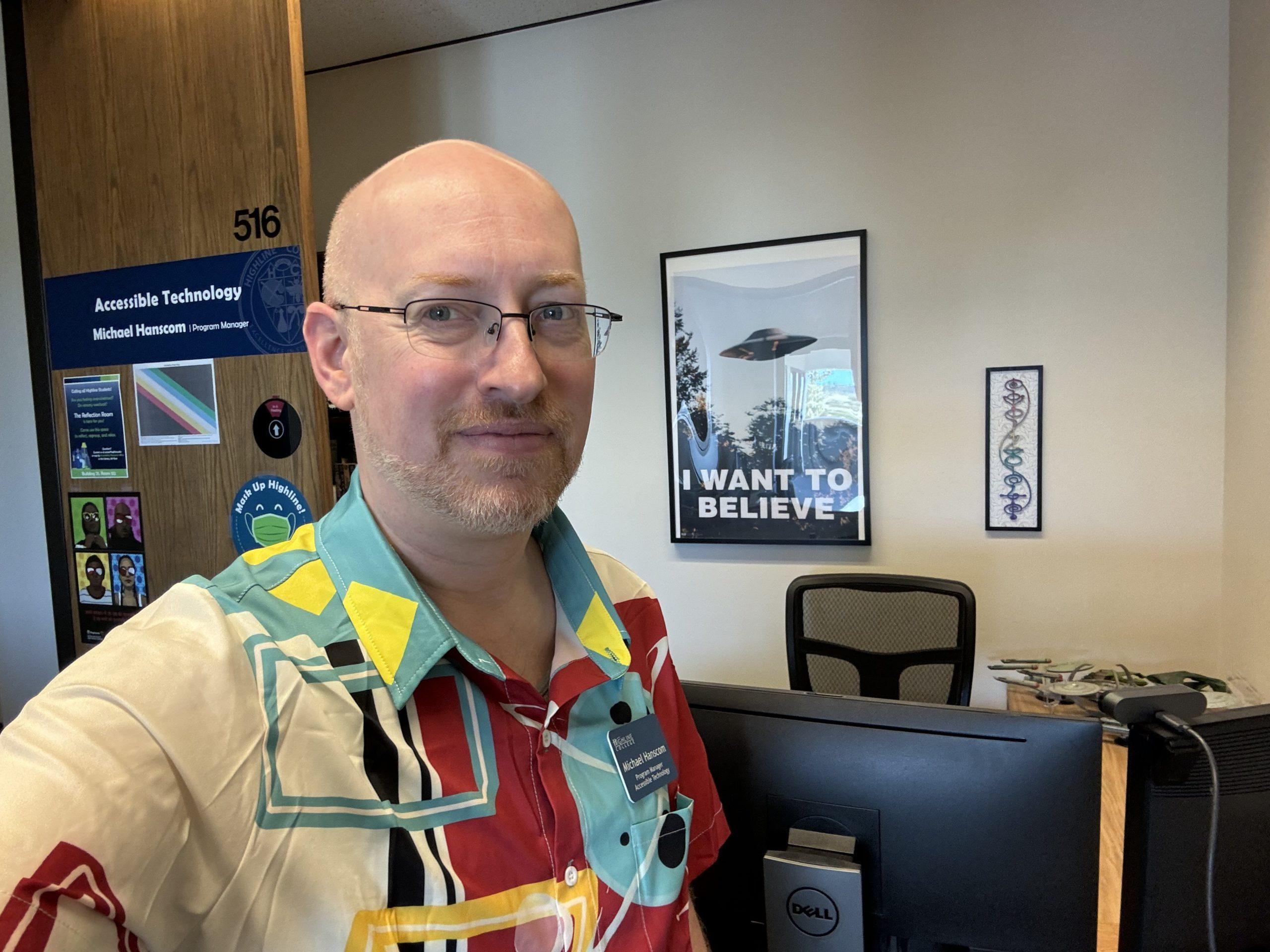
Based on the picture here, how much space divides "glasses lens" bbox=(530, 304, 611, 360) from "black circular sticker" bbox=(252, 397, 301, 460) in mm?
1183

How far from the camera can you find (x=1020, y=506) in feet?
9.23

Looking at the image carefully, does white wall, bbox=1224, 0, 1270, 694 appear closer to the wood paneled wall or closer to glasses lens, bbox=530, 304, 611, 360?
glasses lens, bbox=530, 304, 611, 360

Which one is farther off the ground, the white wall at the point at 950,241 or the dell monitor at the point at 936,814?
the white wall at the point at 950,241

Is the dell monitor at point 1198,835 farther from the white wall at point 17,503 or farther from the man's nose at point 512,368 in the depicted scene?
the white wall at point 17,503

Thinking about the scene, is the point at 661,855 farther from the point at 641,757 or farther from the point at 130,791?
the point at 130,791

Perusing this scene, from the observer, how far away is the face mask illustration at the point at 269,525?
1902mm

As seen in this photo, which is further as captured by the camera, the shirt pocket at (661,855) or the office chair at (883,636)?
the office chair at (883,636)

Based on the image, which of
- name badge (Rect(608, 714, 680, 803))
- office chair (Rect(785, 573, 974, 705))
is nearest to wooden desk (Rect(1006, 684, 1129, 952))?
office chair (Rect(785, 573, 974, 705))

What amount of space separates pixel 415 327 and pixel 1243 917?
110 cm

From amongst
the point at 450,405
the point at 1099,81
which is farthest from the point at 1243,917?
the point at 1099,81

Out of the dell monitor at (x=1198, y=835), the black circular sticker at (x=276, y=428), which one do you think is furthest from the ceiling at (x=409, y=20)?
the dell monitor at (x=1198, y=835)

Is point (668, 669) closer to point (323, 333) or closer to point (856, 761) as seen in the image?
point (856, 761)

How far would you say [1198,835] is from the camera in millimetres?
810

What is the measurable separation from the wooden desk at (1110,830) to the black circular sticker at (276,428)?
165 cm
